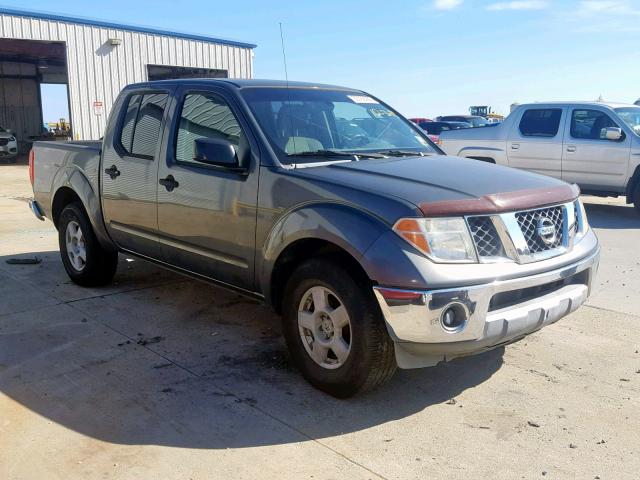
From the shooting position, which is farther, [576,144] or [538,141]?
[538,141]

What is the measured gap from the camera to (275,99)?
14.7 ft

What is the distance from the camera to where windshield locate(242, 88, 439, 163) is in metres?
4.23

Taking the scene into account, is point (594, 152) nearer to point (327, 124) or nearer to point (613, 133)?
point (613, 133)

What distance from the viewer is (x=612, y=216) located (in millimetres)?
10875

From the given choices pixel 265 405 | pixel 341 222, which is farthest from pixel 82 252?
pixel 341 222

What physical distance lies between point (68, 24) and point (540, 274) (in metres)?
21.1

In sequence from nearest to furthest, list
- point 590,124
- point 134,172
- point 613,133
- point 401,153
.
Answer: point 401,153 < point 134,172 < point 613,133 < point 590,124

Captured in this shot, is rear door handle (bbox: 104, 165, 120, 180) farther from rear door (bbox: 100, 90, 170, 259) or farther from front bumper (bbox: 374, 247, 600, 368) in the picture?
front bumper (bbox: 374, 247, 600, 368)

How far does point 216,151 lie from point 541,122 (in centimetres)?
880

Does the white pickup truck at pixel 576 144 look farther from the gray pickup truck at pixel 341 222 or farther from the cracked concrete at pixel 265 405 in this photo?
the gray pickup truck at pixel 341 222

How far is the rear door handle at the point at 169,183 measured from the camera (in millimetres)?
4590

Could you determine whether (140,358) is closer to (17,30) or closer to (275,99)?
(275,99)

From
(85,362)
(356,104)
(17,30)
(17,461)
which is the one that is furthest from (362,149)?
(17,30)

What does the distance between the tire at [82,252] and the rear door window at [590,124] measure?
8.24m
